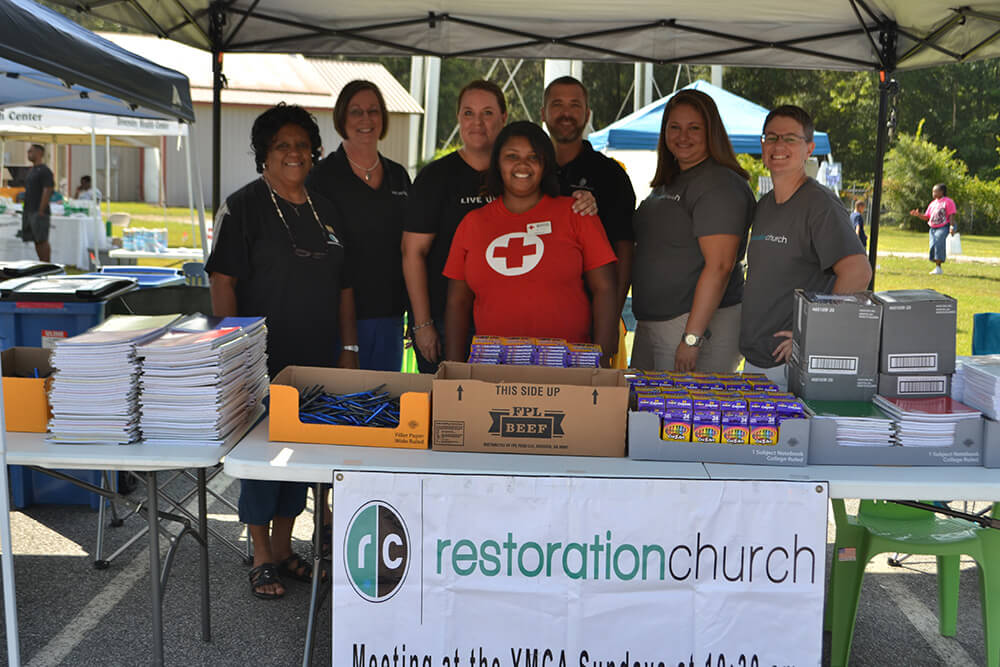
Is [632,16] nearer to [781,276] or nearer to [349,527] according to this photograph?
[781,276]

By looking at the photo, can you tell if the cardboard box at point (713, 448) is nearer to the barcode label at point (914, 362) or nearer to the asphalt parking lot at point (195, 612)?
the barcode label at point (914, 362)

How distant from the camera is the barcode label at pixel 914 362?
259 cm

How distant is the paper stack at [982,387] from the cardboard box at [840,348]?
0.24 m

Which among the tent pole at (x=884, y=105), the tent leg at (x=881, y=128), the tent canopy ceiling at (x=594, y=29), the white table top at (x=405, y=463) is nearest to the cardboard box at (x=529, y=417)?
the white table top at (x=405, y=463)

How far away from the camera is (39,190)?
12.5 m

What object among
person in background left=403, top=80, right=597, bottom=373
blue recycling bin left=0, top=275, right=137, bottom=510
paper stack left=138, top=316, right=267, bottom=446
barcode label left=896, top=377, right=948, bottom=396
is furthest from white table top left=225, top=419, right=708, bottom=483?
blue recycling bin left=0, top=275, right=137, bottom=510

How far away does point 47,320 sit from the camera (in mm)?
4051

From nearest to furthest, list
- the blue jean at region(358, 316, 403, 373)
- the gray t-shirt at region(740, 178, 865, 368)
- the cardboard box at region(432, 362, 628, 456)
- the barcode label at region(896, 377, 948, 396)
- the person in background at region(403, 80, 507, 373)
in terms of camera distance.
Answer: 1. the cardboard box at region(432, 362, 628, 456)
2. the barcode label at region(896, 377, 948, 396)
3. the gray t-shirt at region(740, 178, 865, 368)
4. the person in background at region(403, 80, 507, 373)
5. the blue jean at region(358, 316, 403, 373)

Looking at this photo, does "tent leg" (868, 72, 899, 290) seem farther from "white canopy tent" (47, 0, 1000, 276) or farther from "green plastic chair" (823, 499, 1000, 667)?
"green plastic chair" (823, 499, 1000, 667)

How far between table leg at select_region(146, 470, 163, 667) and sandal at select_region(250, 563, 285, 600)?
0.60 metres

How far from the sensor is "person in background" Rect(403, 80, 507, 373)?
3.46 metres

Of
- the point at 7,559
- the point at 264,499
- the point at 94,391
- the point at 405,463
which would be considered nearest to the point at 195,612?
the point at 264,499

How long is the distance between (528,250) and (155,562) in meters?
1.48

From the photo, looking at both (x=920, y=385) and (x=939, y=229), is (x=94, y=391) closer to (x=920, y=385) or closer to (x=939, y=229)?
(x=920, y=385)
